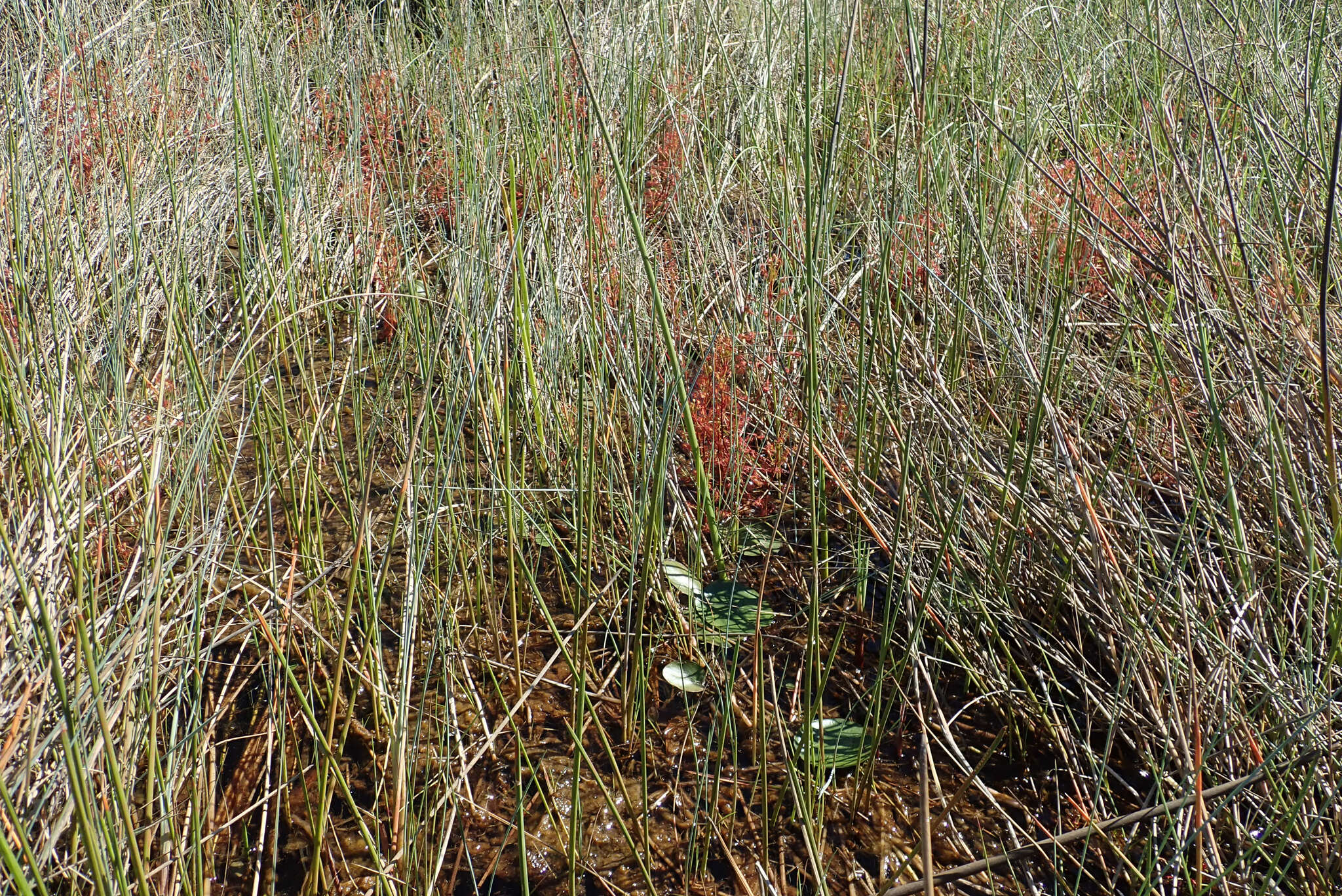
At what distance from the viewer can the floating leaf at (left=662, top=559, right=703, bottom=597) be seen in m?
1.24

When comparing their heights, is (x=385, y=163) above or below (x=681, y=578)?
above

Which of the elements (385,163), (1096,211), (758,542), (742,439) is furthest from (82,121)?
(1096,211)

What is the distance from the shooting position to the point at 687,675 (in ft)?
3.87

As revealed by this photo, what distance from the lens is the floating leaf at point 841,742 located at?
3.43ft

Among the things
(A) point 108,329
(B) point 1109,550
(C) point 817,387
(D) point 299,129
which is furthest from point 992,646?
(D) point 299,129

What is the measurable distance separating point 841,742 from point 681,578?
305 millimetres

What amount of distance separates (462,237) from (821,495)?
605mm

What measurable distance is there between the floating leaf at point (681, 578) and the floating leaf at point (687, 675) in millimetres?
94

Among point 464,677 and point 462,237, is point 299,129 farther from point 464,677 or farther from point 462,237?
point 464,677

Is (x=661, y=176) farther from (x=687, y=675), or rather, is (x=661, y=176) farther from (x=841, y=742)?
(x=841, y=742)

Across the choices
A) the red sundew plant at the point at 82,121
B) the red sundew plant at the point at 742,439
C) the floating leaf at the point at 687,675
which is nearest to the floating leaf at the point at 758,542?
the red sundew plant at the point at 742,439

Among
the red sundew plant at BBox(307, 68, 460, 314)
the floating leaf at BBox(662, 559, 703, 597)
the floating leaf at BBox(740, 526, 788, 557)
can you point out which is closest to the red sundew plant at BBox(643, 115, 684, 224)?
the red sundew plant at BBox(307, 68, 460, 314)

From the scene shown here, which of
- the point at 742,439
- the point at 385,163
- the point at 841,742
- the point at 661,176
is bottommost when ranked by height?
the point at 841,742

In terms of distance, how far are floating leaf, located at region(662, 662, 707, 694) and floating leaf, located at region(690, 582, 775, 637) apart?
0.18 feet
